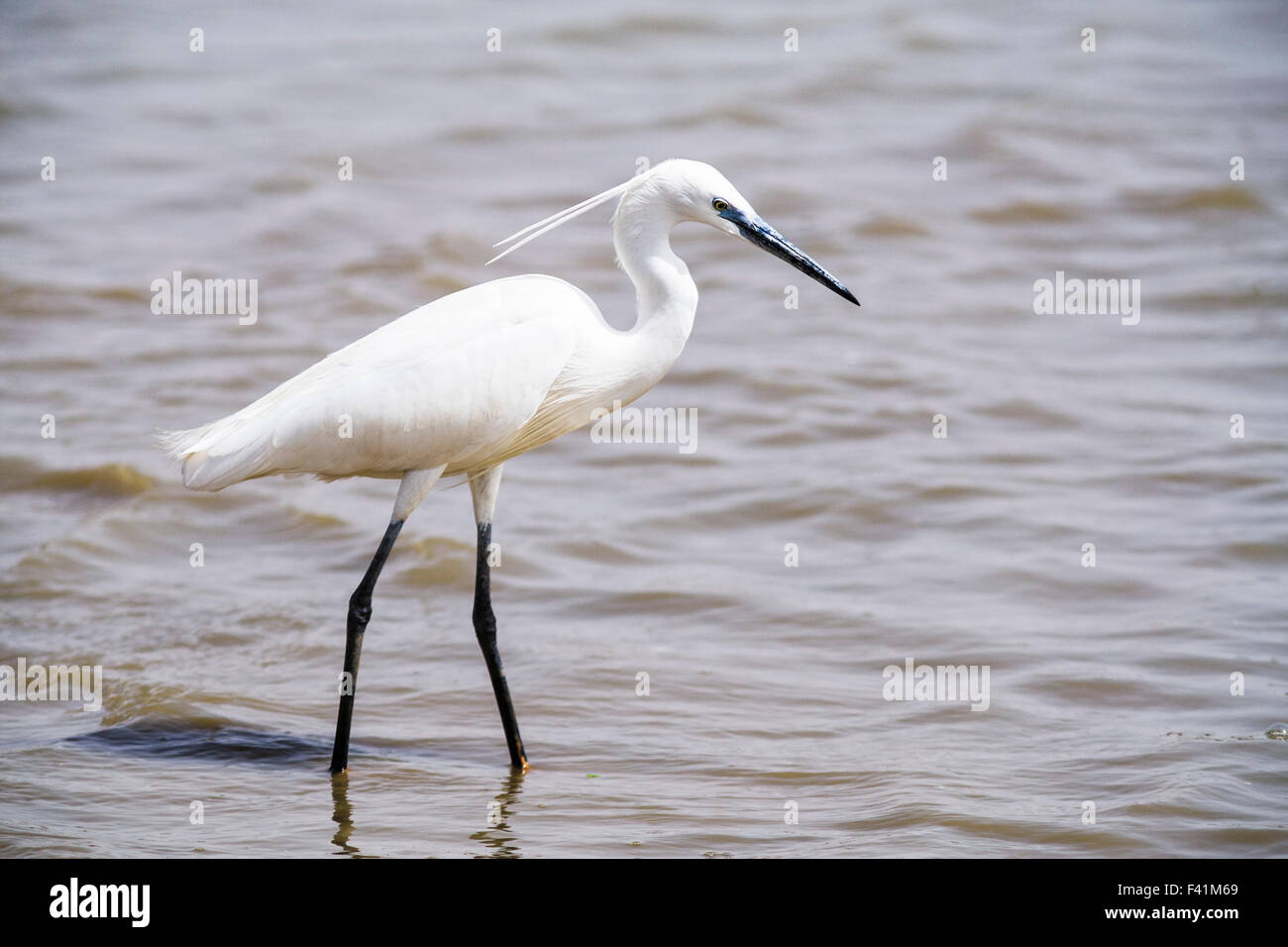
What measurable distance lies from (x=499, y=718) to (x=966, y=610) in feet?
8.06

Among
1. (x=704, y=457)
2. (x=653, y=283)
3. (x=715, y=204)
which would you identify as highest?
(x=715, y=204)

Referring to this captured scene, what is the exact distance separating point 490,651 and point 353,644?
591 mm

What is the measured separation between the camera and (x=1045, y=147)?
588 inches

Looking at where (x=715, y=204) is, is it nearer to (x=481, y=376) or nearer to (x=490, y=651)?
(x=481, y=376)

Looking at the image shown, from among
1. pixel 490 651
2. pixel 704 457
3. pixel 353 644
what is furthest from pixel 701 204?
pixel 704 457

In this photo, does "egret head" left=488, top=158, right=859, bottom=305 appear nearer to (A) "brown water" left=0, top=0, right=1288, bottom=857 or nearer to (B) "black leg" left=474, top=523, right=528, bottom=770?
(B) "black leg" left=474, top=523, right=528, bottom=770

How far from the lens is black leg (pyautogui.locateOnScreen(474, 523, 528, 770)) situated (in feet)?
20.1

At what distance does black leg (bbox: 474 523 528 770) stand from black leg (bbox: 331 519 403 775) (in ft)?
1.46

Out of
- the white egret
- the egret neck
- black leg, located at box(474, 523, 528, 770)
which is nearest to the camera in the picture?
the white egret

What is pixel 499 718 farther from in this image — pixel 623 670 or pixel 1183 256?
pixel 1183 256

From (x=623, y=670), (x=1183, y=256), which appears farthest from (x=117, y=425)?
(x=1183, y=256)

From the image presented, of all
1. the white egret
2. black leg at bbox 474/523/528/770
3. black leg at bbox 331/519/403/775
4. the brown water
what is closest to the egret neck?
the white egret

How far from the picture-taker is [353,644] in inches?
238

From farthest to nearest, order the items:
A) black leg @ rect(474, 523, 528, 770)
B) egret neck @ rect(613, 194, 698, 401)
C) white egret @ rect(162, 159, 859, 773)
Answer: black leg @ rect(474, 523, 528, 770)
egret neck @ rect(613, 194, 698, 401)
white egret @ rect(162, 159, 859, 773)
